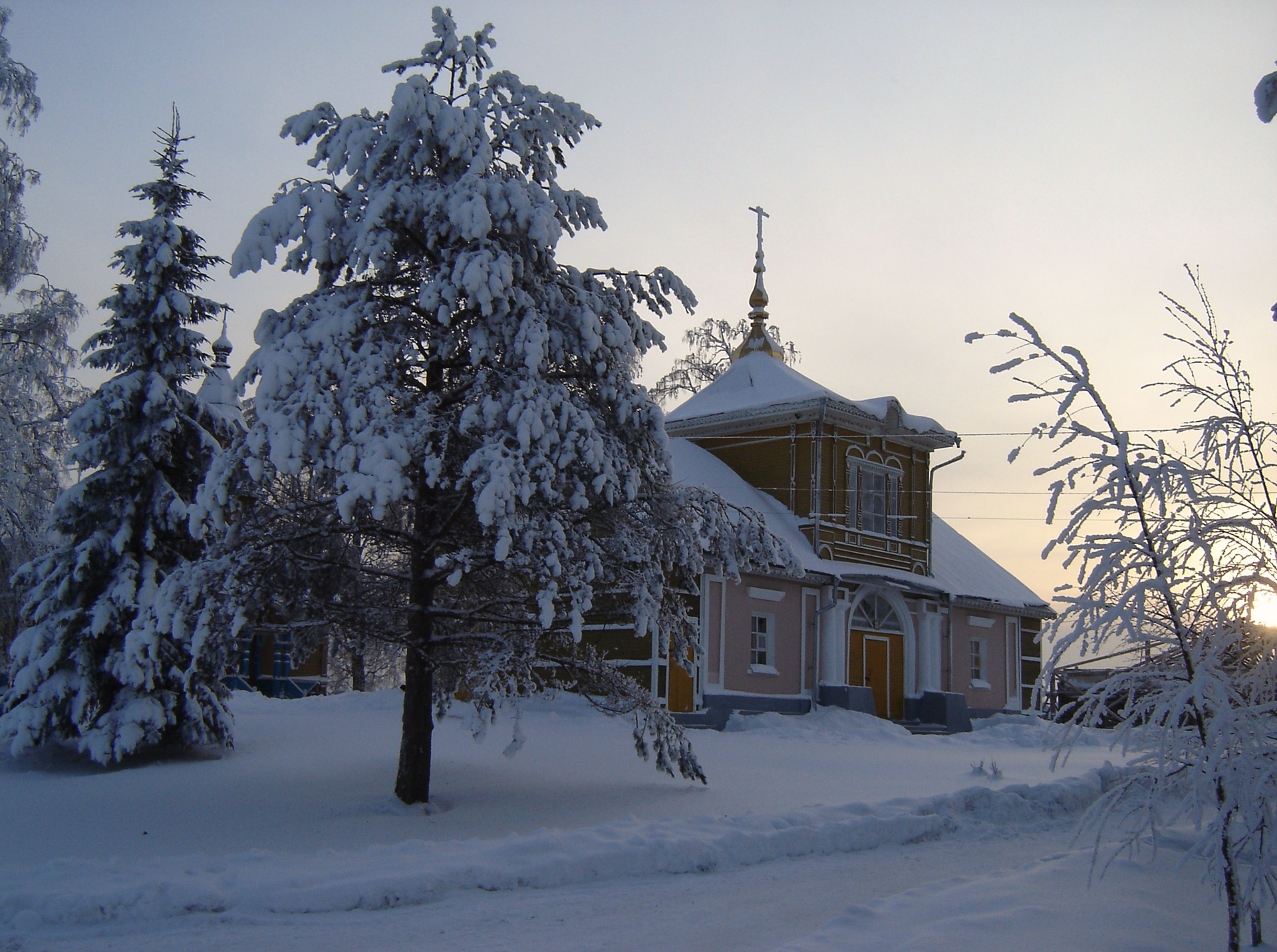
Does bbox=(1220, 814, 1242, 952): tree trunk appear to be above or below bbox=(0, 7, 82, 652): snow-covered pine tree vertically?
below

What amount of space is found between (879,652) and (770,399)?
604 cm

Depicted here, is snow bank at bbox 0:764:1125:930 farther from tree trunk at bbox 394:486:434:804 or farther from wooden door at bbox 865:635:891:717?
wooden door at bbox 865:635:891:717

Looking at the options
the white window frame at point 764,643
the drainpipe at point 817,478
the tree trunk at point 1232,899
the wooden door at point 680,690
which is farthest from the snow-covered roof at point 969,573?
the tree trunk at point 1232,899

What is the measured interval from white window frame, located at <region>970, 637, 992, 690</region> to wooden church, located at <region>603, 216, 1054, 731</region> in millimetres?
66

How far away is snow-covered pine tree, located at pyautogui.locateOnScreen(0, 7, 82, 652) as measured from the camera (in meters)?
14.7

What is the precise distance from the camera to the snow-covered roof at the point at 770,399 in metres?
22.8

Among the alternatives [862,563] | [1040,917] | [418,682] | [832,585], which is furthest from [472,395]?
[862,563]

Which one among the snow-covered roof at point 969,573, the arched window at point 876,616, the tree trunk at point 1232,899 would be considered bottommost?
the tree trunk at point 1232,899

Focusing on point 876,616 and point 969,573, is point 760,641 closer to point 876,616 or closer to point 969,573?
point 876,616

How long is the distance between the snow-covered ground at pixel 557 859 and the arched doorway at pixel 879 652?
804cm

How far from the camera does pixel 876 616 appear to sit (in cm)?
2347

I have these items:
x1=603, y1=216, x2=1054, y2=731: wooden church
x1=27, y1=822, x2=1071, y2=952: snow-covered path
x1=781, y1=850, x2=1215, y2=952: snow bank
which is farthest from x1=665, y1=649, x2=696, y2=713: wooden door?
x1=781, y1=850, x2=1215, y2=952: snow bank

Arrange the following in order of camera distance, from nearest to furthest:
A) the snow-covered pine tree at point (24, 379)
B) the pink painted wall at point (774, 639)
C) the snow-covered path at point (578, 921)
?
the snow-covered path at point (578, 921), the snow-covered pine tree at point (24, 379), the pink painted wall at point (774, 639)

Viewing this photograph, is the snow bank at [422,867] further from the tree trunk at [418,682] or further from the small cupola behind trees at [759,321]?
the small cupola behind trees at [759,321]
